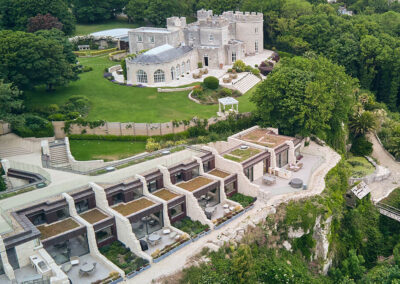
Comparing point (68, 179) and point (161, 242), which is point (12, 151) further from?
point (161, 242)

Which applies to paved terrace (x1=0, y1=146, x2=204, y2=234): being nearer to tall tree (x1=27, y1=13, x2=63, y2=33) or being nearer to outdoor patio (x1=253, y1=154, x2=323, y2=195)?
outdoor patio (x1=253, y1=154, x2=323, y2=195)

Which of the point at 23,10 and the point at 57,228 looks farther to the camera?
the point at 23,10

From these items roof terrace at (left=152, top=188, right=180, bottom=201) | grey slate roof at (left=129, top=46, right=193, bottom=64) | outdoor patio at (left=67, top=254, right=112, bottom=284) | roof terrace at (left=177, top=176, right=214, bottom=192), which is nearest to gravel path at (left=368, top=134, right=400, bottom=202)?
roof terrace at (left=177, top=176, right=214, bottom=192)

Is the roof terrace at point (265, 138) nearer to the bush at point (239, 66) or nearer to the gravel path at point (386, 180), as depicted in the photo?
the gravel path at point (386, 180)

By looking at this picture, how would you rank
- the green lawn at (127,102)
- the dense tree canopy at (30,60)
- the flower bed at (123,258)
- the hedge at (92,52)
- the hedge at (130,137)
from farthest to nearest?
the hedge at (92,52) < the green lawn at (127,102) < the dense tree canopy at (30,60) < the hedge at (130,137) < the flower bed at (123,258)

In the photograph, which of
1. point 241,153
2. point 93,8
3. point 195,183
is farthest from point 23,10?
point 195,183

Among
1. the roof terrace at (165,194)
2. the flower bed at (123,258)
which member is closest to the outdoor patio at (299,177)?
the roof terrace at (165,194)
